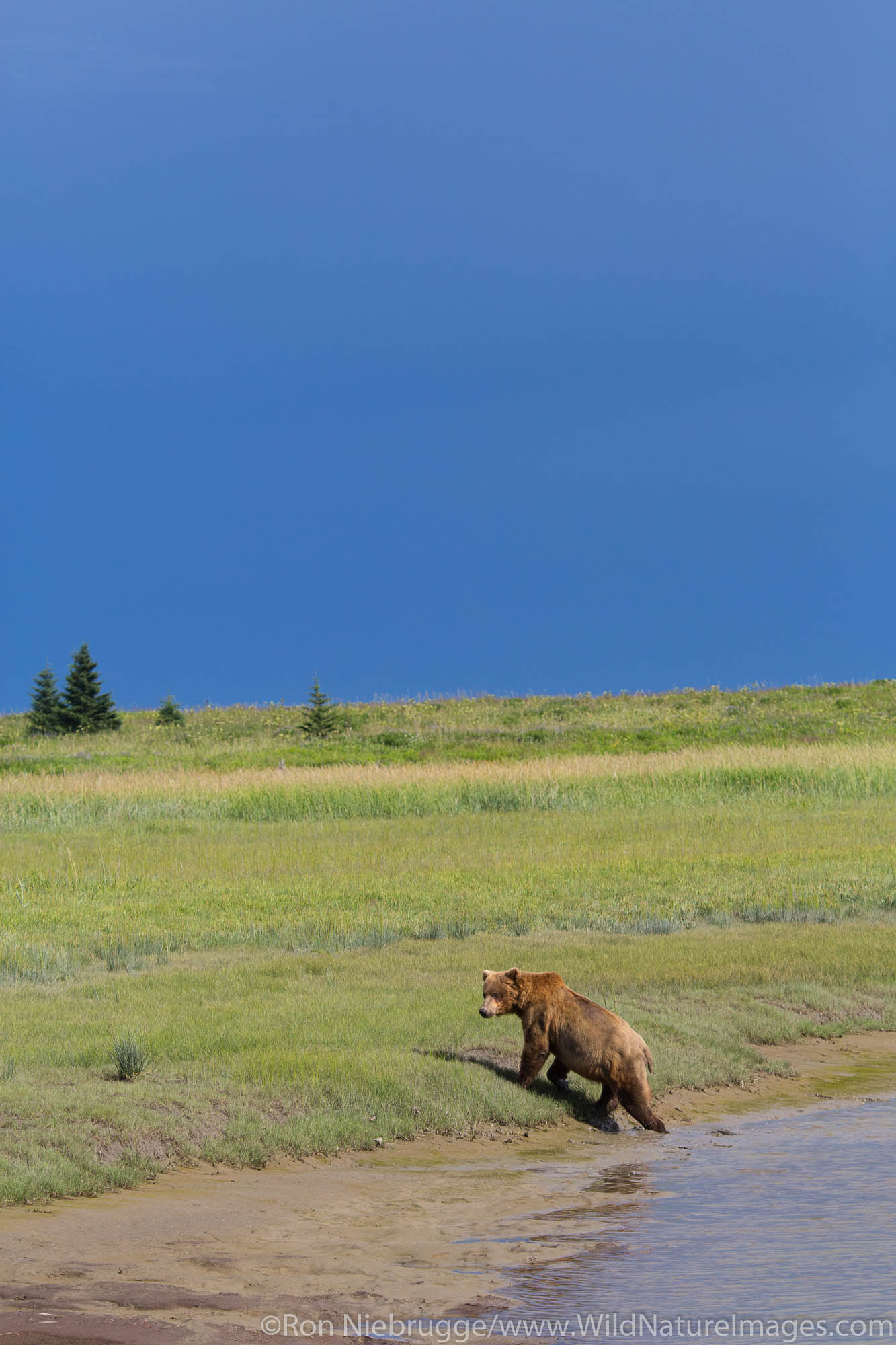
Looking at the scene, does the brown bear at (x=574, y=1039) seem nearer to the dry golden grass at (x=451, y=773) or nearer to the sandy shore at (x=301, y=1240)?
the sandy shore at (x=301, y=1240)

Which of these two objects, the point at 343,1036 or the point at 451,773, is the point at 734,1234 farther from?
the point at 451,773

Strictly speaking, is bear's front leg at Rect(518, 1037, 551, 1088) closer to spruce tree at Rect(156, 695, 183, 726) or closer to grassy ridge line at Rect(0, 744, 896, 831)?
grassy ridge line at Rect(0, 744, 896, 831)

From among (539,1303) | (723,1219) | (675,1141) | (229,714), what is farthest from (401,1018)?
Answer: (229,714)

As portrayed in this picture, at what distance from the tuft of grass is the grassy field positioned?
5.0 inches

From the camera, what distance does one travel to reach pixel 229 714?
66.0m

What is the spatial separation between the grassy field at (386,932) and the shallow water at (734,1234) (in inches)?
56.6

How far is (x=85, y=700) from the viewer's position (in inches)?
2303

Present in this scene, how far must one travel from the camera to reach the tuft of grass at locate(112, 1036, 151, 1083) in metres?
8.87

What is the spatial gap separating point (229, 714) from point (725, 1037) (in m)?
56.9

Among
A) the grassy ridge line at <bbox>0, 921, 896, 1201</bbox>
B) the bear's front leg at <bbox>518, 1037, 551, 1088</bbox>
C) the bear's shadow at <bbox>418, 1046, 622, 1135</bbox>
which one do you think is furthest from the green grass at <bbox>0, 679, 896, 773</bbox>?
the bear's front leg at <bbox>518, 1037, 551, 1088</bbox>

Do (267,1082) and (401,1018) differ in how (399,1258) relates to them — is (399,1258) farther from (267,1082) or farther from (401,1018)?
(401,1018)

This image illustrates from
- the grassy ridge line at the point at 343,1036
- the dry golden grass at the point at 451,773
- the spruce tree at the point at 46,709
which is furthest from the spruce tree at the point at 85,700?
the grassy ridge line at the point at 343,1036

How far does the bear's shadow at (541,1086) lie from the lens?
8852 millimetres

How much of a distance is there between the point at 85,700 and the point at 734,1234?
5529 centimetres
